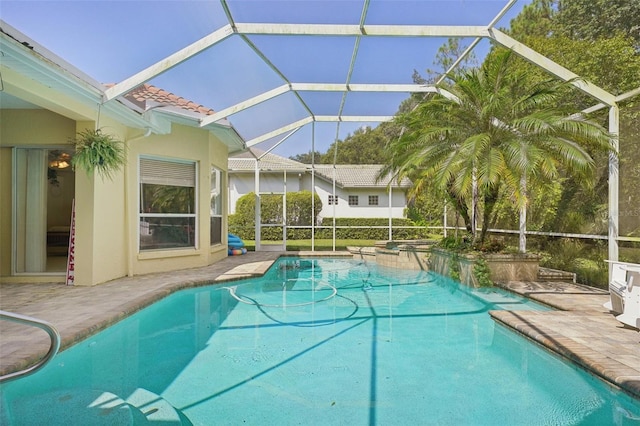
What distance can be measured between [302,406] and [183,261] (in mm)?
7600

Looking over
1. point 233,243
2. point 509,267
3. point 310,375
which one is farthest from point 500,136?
point 233,243

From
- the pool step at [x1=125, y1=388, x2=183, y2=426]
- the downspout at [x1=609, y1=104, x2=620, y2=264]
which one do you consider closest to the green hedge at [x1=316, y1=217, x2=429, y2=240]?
the downspout at [x1=609, y1=104, x2=620, y2=264]

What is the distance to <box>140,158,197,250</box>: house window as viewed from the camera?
30.4 feet

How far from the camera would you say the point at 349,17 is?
6.79 meters

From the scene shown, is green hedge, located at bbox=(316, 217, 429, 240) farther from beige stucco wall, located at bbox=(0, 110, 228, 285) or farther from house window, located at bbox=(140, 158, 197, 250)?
beige stucco wall, located at bbox=(0, 110, 228, 285)

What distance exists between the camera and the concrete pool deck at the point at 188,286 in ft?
12.6

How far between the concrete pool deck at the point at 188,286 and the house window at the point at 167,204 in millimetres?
1176

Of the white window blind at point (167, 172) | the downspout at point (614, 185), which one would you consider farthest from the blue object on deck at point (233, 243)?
the downspout at point (614, 185)

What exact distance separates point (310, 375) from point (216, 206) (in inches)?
349

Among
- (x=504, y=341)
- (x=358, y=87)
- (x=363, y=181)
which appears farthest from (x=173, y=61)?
(x=363, y=181)

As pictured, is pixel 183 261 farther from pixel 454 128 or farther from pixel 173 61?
pixel 454 128

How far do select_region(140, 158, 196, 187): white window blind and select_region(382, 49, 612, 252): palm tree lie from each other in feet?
19.9

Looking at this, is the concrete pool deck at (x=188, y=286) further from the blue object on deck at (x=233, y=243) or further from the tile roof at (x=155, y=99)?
the blue object on deck at (x=233, y=243)

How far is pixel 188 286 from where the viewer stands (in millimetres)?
8016
